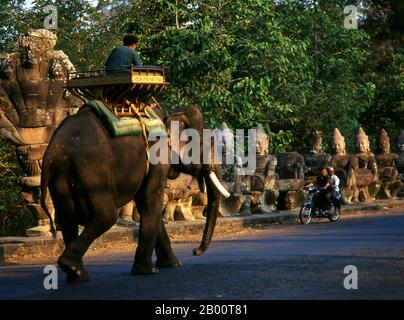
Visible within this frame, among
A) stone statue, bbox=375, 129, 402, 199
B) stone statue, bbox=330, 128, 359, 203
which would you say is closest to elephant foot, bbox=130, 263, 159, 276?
stone statue, bbox=330, 128, 359, 203

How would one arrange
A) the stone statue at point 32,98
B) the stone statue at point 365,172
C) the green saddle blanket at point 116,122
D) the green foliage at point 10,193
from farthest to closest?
1. the stone statue at point 365,172
2. the green foliage at point 10,193
3. the stone statue at point 32,98
4. the green saddle blanket at point 116,122

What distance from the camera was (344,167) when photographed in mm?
29688

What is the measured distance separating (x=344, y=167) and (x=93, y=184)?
17.9m

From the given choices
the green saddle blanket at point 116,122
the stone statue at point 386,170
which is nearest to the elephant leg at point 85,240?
the green saddle blanket at point 116,122

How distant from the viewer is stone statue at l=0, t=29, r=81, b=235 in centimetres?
1722

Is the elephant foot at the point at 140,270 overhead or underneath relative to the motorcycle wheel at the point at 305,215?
overhead

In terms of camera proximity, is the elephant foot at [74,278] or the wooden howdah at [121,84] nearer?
the elephant foot at [74,278]

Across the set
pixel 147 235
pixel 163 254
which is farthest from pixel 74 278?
pixel 163 254

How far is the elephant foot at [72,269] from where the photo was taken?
12.2 m

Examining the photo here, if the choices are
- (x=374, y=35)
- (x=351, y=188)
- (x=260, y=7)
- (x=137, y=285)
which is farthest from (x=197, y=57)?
(x=374, y=35)

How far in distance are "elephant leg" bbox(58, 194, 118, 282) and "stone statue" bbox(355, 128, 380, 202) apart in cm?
1875

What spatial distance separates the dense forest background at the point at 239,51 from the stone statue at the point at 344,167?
5.54 feet

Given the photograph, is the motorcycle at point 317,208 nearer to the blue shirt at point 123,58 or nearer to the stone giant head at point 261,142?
the stone giant head at point 261,142

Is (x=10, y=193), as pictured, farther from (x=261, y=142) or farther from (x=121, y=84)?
(x=121, y=84)
